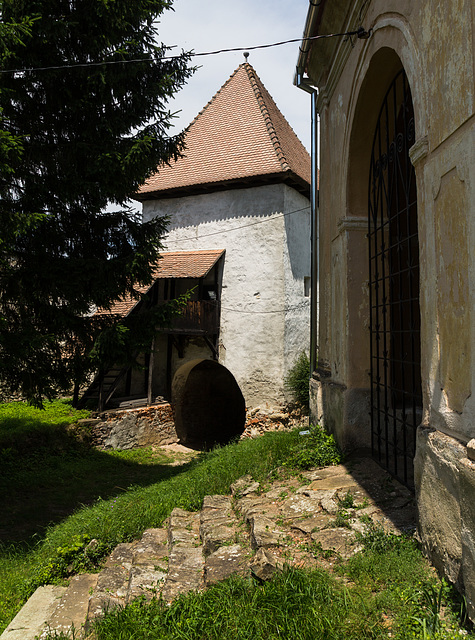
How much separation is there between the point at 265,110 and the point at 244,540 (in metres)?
14.1

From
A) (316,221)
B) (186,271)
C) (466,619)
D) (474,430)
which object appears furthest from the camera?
(186,271)

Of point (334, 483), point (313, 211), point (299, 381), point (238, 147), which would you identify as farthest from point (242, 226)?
point (334, 483)

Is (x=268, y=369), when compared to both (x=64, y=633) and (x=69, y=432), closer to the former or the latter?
(x=69, y=432)

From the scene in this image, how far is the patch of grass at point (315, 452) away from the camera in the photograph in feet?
15.9

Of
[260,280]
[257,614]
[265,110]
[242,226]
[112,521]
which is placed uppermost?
[265,110]

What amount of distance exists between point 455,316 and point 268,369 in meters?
10.8

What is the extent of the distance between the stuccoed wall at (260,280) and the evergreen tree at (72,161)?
5766 millimetres

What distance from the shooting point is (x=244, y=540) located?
11.5 feet

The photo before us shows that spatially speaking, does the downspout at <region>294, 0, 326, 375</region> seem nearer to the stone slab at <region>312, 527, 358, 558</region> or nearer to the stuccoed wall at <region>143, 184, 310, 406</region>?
the stone slab at <region>312, 527, 358, 558</region>

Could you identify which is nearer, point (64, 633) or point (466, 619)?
point (466, 619)

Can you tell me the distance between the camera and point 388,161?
4551mm

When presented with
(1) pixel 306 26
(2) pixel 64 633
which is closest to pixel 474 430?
(2) pixel 64 633

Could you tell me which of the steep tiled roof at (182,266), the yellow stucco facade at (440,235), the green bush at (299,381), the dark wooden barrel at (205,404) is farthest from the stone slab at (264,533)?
the dark wooden barrel at (205,404)

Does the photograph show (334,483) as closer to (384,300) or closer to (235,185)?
(384,300)
